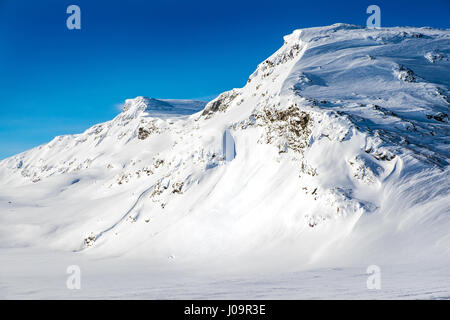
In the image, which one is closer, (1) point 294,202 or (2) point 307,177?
(1) point 294,202

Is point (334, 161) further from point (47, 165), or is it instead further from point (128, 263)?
point (47, 165)

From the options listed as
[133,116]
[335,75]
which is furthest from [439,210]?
[133,116]

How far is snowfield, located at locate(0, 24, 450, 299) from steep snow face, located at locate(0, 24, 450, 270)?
4.2 inches

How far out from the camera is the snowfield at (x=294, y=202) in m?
13.0

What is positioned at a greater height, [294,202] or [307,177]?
[307,177]

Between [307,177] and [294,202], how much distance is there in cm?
172

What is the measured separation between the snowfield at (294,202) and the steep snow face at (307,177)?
0.11 meters

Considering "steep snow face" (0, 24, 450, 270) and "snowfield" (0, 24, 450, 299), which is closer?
"snowfield" (0, 24, 450, 299)

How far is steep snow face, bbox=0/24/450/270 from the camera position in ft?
52.2

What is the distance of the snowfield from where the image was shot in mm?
12992

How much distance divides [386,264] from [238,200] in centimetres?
1321

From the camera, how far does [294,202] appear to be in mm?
19891

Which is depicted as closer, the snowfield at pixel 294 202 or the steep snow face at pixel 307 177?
the snowfield at pixel 294 202

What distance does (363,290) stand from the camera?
890cm
